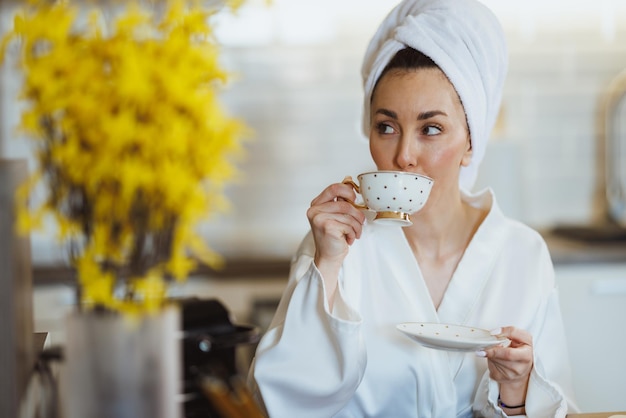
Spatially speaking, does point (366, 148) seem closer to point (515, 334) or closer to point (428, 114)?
point (428, 114)

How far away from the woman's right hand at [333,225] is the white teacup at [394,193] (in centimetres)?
8

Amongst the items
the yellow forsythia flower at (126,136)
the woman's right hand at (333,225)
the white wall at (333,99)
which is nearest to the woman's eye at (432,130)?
the woman's right hand at (333,225)

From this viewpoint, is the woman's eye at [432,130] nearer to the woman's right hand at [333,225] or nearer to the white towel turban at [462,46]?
the white towel turban at [462,46]

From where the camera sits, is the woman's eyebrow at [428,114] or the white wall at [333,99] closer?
the woman's eyebrow at [428,114]

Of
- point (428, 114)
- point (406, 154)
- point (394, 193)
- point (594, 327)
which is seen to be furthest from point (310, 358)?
point (594, 327)

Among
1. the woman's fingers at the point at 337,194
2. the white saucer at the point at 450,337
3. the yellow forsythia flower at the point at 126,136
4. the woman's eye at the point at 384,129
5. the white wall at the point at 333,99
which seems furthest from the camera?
the white wall at the point at 333,99

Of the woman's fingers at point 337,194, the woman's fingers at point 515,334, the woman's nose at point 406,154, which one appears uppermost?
the woman's nose at point 406,154

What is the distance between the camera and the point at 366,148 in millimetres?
3297

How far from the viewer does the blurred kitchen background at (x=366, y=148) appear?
288cm

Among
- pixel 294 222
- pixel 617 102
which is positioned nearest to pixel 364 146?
pixel 294 222

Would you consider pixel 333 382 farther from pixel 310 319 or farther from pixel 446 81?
pixel 446 81

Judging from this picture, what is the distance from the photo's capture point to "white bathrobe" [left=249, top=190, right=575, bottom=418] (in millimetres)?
1561

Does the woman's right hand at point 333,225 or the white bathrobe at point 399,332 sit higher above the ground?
the woman's right hand at point 333,225

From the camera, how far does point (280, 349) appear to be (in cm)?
158
